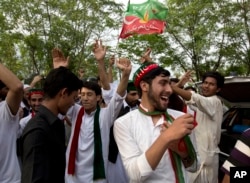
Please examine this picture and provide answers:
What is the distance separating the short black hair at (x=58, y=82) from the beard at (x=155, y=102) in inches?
20.7

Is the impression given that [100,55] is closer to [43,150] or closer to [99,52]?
[99,52]

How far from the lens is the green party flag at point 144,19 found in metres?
11.5

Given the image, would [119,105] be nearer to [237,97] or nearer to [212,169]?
[212,169]

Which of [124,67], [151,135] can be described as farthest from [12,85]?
[124,67]

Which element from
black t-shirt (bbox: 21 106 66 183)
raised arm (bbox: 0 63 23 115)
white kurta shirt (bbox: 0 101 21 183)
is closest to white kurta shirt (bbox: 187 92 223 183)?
A: white kurta shirt (bbox: 0 101 21 183)

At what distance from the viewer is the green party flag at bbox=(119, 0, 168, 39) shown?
11.5 meters

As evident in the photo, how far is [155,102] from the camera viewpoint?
2.70 m

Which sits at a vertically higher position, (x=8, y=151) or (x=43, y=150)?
(x=43, y=150)

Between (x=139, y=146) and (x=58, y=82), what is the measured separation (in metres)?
0.69

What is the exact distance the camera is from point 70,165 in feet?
12.9

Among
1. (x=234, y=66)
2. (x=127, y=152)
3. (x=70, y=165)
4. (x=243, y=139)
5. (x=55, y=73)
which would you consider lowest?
(x=234, y=66)

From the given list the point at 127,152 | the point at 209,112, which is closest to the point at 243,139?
the point at 127,152

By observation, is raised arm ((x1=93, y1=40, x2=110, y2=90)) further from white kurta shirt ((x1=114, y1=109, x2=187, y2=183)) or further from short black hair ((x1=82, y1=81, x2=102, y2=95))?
white kurta shirt ((x1=114, y1=109, x2=187, y2=183))

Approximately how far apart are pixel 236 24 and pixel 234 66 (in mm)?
2150
